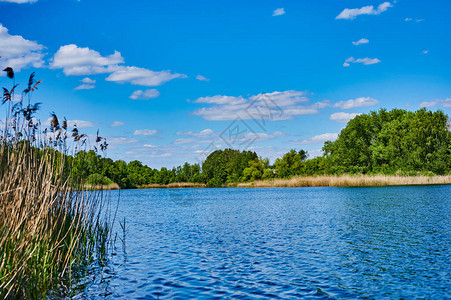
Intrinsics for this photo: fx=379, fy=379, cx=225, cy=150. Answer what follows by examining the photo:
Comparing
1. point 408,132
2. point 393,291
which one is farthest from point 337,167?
point 393,291

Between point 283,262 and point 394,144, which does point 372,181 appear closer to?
point 394,144

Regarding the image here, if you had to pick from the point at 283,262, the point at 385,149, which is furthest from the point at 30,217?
the point at 385,149

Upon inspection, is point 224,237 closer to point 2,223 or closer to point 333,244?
point 333,244

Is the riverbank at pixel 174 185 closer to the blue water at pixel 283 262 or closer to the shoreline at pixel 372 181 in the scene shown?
the shoreline at pixel 372 181

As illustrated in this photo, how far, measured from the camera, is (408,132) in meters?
76.4

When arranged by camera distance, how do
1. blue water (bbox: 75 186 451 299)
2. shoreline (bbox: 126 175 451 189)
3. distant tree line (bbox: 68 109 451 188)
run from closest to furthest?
blue water (bbox: 75 186 451 299), shoreline (bbox: 126 175 451 189), distant tree line (bbox: 68 109 451 188)

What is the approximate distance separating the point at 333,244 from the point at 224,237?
480 centimetres

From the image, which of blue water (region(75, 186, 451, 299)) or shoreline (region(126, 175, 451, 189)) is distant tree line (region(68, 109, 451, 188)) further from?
blue water (region(75, 186, 451, 299))

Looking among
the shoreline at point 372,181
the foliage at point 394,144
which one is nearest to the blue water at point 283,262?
the shoreline at point 372,181

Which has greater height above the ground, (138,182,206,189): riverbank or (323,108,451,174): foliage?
(323,108,451,174): foliage

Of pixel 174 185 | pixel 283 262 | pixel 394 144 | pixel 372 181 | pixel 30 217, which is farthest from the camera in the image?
pixel 174 185

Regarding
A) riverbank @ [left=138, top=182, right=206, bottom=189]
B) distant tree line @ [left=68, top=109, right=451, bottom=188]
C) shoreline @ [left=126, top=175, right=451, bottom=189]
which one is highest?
distant tree line @ [left=68, top=109, right=451, bottom=188]

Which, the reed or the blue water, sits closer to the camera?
the reed

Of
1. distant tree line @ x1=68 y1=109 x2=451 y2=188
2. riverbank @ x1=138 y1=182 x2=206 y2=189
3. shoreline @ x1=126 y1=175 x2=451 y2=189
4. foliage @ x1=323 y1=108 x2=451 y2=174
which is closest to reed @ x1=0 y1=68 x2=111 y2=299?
distant tree line @ x1=68 y1=109 x2=451 y2=188
